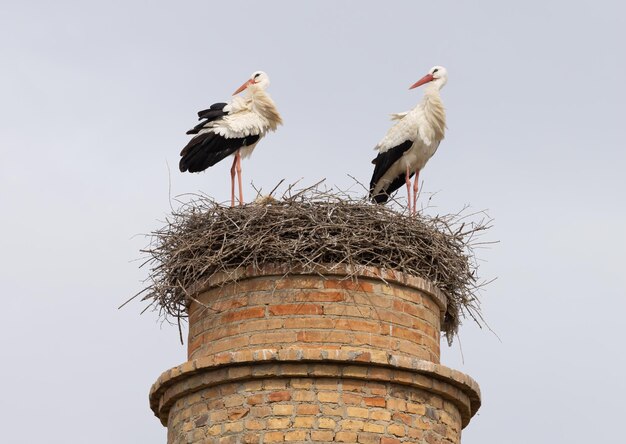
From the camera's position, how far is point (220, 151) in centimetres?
1316

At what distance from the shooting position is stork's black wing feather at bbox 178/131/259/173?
42.2 ft

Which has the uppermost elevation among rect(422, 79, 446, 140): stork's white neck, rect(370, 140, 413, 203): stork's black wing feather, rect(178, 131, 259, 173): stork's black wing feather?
rect(422, 79, 446, 140): stork's white neck

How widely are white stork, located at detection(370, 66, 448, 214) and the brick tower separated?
4168mm

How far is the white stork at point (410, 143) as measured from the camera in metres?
13.7

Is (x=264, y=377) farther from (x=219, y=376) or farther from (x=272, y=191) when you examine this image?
(x=272, y=191)

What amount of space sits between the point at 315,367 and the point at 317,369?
0.06ft

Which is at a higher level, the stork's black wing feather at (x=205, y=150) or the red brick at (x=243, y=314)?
the stork's black wing feather at (x=205, y=150)

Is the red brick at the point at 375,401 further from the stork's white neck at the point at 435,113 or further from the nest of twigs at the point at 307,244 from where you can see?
the stork's white neck at the point at 435,113

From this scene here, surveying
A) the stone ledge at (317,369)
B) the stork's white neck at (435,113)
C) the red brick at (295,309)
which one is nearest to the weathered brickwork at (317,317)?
the red brick at (295,309)

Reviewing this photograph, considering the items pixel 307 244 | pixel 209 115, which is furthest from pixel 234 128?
pixel 307 244

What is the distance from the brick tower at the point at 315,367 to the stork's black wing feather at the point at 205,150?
3357mm

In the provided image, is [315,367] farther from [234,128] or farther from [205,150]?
[234,128]

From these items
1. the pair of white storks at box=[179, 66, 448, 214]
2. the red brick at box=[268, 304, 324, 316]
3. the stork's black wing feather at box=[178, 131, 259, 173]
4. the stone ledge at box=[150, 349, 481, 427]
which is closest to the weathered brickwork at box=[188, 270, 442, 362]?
the red brick at box=[268, 304, 324, 316]

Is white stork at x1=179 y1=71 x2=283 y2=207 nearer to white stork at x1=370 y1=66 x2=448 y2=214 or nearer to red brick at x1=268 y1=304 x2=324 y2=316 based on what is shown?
white stork at x1=370 y1=66 x2=448 y2=214
